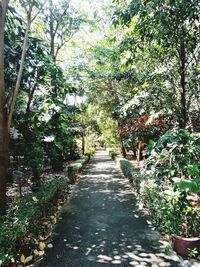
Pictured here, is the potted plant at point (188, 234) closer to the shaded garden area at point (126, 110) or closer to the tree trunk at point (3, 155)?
the shaded garden area at point (126, 110)

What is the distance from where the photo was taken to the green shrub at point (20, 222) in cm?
388

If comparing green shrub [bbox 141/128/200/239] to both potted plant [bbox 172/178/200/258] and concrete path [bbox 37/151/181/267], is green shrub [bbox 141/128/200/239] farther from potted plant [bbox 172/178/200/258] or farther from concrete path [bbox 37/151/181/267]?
concrete path [bbox 37/151/181/267]

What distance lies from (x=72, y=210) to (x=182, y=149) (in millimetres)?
4485

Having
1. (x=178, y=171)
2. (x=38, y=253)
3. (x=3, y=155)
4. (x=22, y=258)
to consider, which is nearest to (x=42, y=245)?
(x=38, y=253)

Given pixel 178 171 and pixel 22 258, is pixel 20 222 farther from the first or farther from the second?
pixel 178 171

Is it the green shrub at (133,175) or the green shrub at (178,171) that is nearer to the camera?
the green shrub at (178,171)

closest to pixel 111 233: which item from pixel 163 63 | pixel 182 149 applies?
pixel 182 149

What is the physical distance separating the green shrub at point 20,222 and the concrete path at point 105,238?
0.62 meters

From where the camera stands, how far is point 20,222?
4.53 m

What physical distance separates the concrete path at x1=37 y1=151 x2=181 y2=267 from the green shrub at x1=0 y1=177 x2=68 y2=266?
62 cm

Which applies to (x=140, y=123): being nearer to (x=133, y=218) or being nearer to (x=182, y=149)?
(x=133, y=218)

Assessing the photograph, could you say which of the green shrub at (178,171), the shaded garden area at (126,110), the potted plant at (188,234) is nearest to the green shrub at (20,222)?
the shaded garden area at (126,110)

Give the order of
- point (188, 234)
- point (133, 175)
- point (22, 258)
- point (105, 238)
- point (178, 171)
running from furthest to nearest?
point (133, 175), point (105, 238), point (178, 171), point (188, 234), point (22, 258)

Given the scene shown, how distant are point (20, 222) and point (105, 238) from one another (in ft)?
6.83
